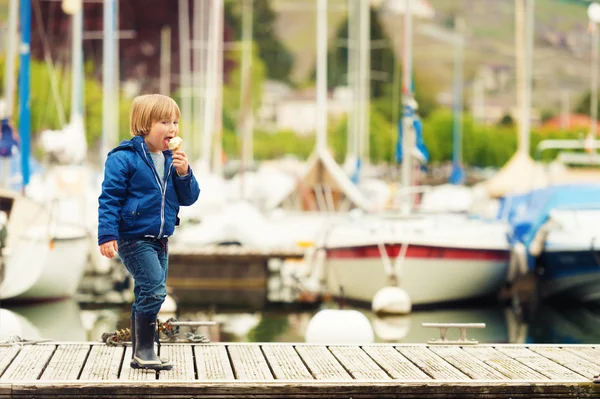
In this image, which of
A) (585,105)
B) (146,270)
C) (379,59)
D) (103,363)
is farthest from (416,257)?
(585,105)

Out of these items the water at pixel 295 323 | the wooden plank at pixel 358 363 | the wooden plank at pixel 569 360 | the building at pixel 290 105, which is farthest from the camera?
the building at pixel 290 105

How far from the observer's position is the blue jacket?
8492 mm

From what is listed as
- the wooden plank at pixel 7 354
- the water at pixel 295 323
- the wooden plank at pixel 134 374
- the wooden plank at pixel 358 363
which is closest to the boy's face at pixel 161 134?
the wooden plank at pixel 134 374

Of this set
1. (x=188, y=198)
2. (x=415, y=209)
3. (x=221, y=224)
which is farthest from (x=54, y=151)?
(x=188, y=198)

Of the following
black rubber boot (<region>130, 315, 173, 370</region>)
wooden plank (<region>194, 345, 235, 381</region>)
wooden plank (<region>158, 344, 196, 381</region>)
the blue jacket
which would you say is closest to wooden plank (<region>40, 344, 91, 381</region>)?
black rubber boot (<region>130, 315, 173, 370</region>)

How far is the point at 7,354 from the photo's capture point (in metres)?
9.61

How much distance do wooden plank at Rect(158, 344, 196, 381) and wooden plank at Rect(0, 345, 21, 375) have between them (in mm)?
997

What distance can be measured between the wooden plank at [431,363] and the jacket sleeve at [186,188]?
1898 millimetres

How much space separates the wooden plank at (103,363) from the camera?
8.70 metres

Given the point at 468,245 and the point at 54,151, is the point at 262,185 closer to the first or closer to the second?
the point at 54,151

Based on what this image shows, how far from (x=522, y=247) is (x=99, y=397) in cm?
→ 1395

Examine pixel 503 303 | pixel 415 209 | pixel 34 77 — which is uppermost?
pixel 34 77

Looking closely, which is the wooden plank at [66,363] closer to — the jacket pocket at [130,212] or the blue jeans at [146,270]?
the blue jeans at [146,270]

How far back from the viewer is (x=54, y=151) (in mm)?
25688
